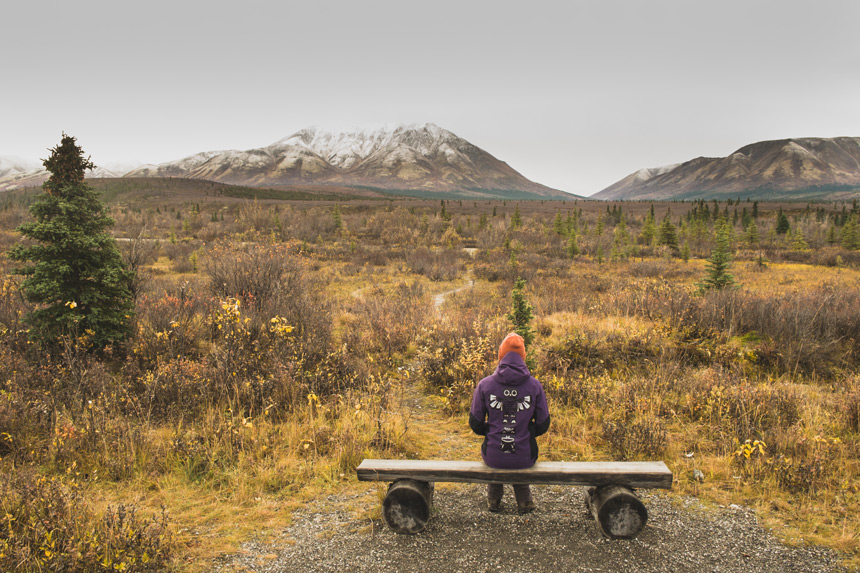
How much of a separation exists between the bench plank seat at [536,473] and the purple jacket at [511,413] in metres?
0.09

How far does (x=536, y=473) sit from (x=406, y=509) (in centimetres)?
111

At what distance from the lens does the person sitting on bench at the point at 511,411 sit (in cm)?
338

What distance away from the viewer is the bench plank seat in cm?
333

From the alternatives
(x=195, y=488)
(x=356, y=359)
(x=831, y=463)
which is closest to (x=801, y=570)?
(x=831, y=463)

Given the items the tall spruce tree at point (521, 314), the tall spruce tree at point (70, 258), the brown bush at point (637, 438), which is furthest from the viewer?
the tall spruce tree at point (521, 314)

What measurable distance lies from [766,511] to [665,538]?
1.08 m

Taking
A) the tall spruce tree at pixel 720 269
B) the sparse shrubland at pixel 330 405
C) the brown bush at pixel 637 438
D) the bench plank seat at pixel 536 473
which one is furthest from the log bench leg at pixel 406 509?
Result: the tall spruce tree at pixel 720 269

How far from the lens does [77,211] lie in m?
5.91

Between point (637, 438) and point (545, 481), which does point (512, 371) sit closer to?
point (545, 481)

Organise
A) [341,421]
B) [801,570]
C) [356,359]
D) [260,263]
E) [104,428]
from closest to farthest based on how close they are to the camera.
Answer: [801,570] < [104,428] < [341,421] < [356,359] < [260,263]

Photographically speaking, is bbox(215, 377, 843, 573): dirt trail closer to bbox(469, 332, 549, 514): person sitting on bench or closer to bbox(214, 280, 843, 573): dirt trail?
bbox(214, 280, 843, 573): dirt trail

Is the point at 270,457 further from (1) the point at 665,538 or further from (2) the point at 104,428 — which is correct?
(1) the point at 665,538

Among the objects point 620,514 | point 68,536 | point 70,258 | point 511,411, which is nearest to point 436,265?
point 70,258

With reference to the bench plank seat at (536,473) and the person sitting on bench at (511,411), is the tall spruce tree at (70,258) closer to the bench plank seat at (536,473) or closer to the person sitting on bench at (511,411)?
the bench plank seat at (536,473)
